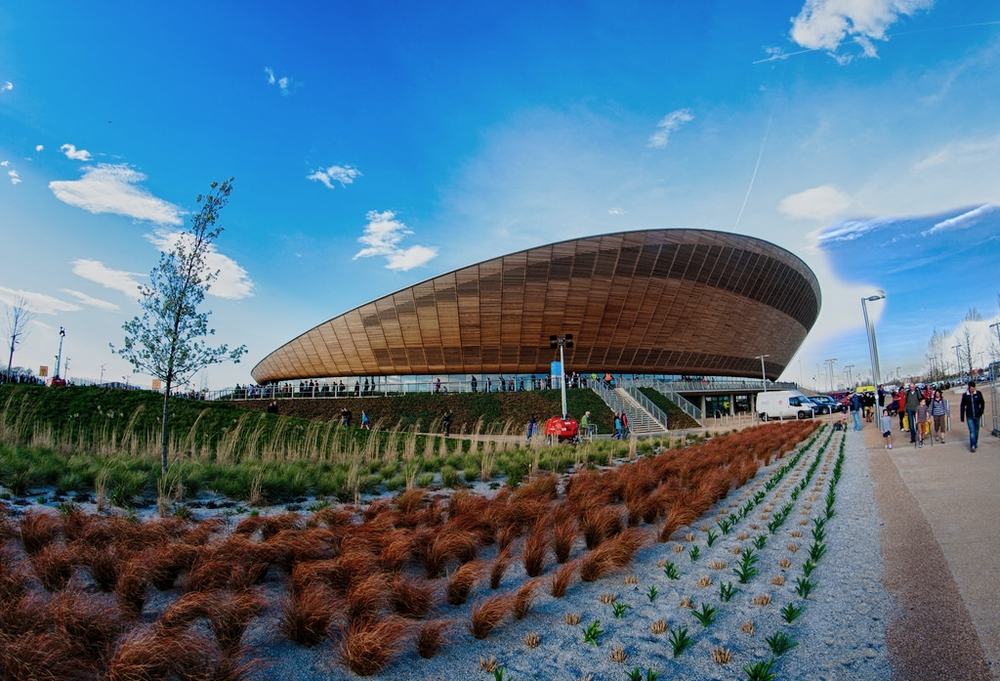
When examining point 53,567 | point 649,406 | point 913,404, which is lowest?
point 53,567

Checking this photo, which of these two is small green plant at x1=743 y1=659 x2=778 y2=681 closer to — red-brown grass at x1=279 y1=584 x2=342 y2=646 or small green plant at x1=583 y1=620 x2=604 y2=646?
small green plant at x1=583 y1=620 x2=604 y2=646

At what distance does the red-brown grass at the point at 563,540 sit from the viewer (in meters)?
5.91

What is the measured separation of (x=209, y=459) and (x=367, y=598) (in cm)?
1060

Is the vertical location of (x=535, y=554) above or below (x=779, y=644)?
above

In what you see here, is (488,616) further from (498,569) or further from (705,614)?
(705,614)

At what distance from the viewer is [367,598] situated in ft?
13.9

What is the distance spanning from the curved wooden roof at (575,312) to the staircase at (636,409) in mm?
12203

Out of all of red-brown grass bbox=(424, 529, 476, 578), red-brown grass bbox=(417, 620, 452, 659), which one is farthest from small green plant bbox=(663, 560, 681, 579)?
red-brown grass bbox=(417, 620, 452, 659)

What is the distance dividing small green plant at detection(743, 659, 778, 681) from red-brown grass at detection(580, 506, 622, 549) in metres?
2.89

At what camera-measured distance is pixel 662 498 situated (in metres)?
8.02

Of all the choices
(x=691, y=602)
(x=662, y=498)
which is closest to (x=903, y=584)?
(x=691, y=602)

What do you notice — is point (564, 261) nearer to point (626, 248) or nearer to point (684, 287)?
point (626, 248)

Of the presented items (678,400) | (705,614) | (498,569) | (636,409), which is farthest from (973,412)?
(678,400)

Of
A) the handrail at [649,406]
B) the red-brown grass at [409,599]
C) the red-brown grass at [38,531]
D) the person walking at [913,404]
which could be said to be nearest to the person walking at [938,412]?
the person walking at [913,404]
